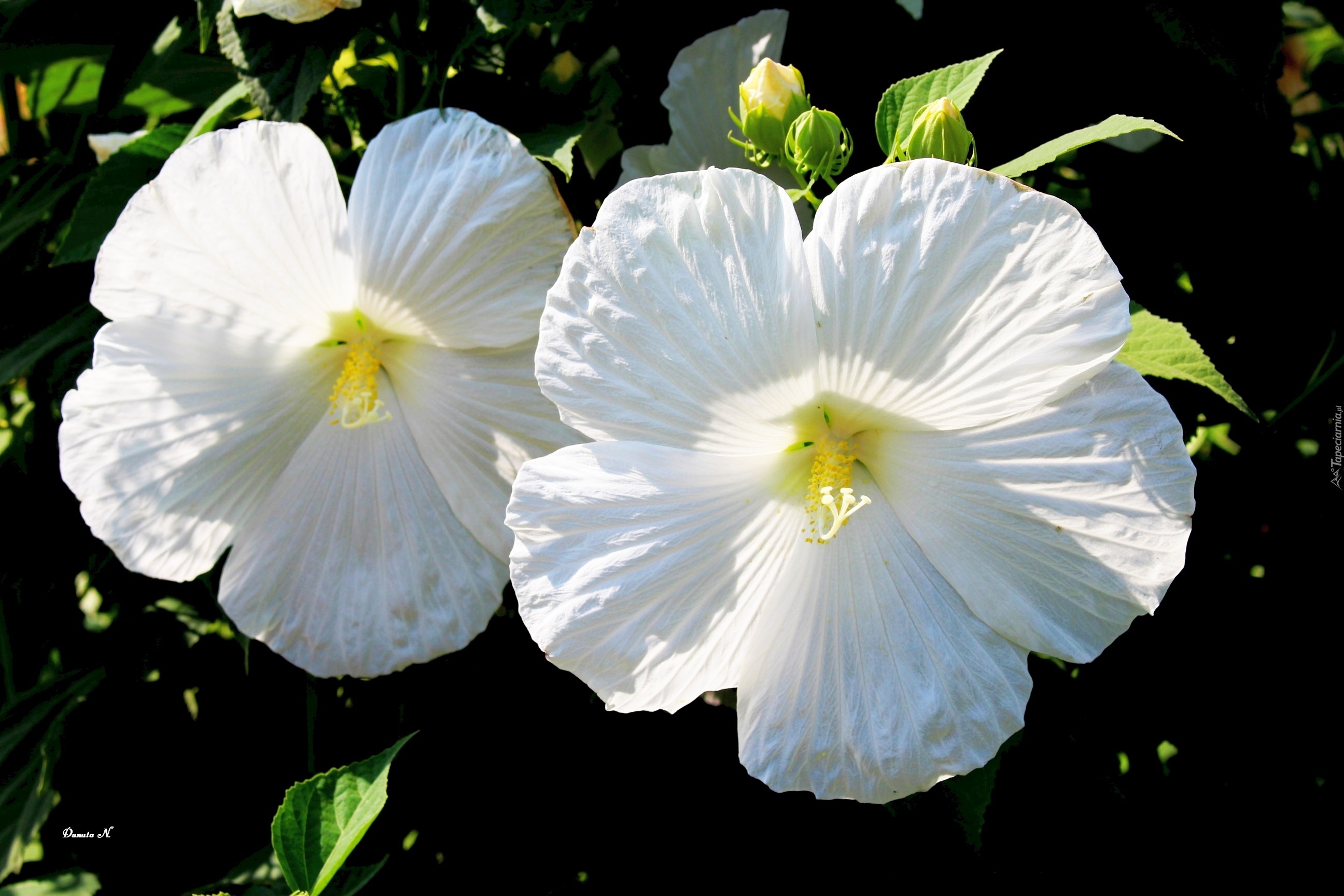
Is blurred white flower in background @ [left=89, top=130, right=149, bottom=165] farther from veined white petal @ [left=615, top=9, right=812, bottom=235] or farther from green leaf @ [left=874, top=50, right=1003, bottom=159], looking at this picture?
green leaf @ [left=874, top=50, right=1003, bottom=159]

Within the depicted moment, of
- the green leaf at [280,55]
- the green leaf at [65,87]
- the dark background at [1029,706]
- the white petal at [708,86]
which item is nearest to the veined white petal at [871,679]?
the dark background at [1029,706]

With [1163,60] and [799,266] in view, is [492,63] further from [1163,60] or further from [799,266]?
[1163,60]

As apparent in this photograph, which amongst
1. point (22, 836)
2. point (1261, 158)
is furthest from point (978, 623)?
point (22, 836)
